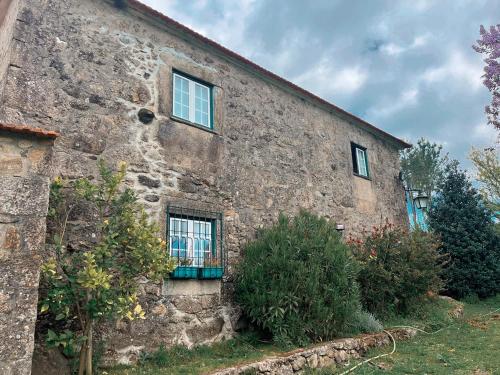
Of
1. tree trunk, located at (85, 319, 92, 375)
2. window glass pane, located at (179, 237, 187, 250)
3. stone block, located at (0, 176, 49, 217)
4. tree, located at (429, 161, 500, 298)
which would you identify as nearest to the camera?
stone block, located at (0, 176, 49, 217)

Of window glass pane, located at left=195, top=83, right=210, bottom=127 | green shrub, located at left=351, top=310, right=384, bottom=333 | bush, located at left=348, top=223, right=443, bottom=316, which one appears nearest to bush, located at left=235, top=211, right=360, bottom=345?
green shrub, located at left=351, top=310, right=384, bottom=333

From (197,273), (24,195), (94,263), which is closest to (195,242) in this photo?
(197,273)

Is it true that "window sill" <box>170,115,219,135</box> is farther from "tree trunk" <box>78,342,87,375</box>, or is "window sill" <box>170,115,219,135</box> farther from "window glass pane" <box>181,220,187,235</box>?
"tree trunk" <box>78,342,87,375</box>

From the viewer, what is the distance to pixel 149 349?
583cm

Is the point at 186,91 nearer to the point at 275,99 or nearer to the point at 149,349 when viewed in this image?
the point at 275,99

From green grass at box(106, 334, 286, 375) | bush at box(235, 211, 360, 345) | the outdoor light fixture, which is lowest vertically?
green grass at box(106, 334, 286, 375)

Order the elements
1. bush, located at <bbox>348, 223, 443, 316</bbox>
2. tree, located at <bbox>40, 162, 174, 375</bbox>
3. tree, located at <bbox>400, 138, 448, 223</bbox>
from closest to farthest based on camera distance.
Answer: tree, located at <bbox>40, 162, 174, 375</bbox>
bush, located at <bbox>348, 223, 443, 316</bbox>
tree, located at <bbox>400, 138, 448, 223</bbox>

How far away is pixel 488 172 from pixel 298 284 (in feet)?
44.6

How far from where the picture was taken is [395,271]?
29.6ft

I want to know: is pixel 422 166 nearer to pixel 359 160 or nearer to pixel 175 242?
pixel 359 160

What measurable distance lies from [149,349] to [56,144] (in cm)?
322

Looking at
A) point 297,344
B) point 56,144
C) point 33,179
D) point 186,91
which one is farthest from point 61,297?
point 186,91

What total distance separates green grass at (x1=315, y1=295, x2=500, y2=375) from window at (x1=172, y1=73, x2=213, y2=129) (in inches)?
188

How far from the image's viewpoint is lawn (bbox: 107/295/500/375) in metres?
5.46
